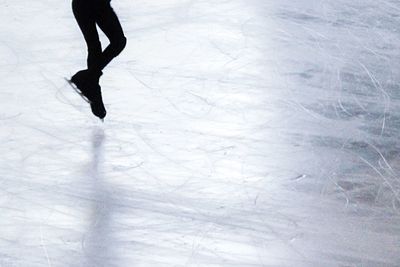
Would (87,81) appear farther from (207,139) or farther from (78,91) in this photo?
(207,139)

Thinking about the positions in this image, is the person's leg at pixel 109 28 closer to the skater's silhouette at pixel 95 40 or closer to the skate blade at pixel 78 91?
the skater's silhouette at pixel 95 40

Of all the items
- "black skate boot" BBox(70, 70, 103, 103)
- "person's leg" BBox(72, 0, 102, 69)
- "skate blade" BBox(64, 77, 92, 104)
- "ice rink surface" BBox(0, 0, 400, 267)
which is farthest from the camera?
"skate blade" BBox(64, 77, 92, 104)

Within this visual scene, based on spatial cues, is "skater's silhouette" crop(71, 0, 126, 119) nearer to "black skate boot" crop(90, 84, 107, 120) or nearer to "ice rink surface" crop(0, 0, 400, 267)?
"black skate boot" crop(90, 84, 107, 120)

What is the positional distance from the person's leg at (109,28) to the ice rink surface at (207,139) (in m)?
0.46

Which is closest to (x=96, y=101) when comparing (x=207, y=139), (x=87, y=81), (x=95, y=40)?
(x=87, y=81)

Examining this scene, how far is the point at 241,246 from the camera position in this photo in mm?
4859

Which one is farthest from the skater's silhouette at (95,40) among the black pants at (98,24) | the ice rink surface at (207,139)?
the ice rink surface at (207,139)

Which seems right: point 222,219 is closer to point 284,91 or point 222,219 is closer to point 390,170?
point 390,170

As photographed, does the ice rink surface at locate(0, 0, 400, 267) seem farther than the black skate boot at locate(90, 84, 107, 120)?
No

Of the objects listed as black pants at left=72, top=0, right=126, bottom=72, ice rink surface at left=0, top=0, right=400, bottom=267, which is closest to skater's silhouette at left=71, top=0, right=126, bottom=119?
black pants at left=72, top=0, right=126, bottom=72

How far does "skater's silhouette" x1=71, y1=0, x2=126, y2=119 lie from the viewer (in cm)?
588

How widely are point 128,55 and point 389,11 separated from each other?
104 inches

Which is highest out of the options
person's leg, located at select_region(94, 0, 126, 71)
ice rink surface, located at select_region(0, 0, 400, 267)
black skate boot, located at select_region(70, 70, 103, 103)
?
person's leg, located at select_region(94, 0, 126, 71)

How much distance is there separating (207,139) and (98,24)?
99 cm
